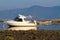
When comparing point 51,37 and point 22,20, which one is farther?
point 22,20

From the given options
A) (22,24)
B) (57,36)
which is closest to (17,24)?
(22,24)

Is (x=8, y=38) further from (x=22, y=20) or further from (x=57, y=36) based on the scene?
(x=22, y=20)

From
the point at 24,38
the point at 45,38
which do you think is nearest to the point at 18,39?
the point at 24,38

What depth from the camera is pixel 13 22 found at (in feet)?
142

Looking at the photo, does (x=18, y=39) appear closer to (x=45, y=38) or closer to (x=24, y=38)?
(x=24, y=38)

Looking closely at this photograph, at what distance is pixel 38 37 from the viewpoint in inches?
291

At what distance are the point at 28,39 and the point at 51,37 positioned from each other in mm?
671

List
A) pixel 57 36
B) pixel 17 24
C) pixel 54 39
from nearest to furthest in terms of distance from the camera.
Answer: pixel 54 39 < pixel 57 36 < pixel 17 24

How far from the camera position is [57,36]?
7.56 m

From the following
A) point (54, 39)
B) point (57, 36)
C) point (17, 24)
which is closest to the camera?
point (54, 39)

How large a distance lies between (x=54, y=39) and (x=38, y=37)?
0.53 metres

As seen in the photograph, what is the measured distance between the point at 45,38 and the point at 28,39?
0.47 m

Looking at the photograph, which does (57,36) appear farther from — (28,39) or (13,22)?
(13,22)

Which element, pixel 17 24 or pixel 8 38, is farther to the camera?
pixel 17 24
